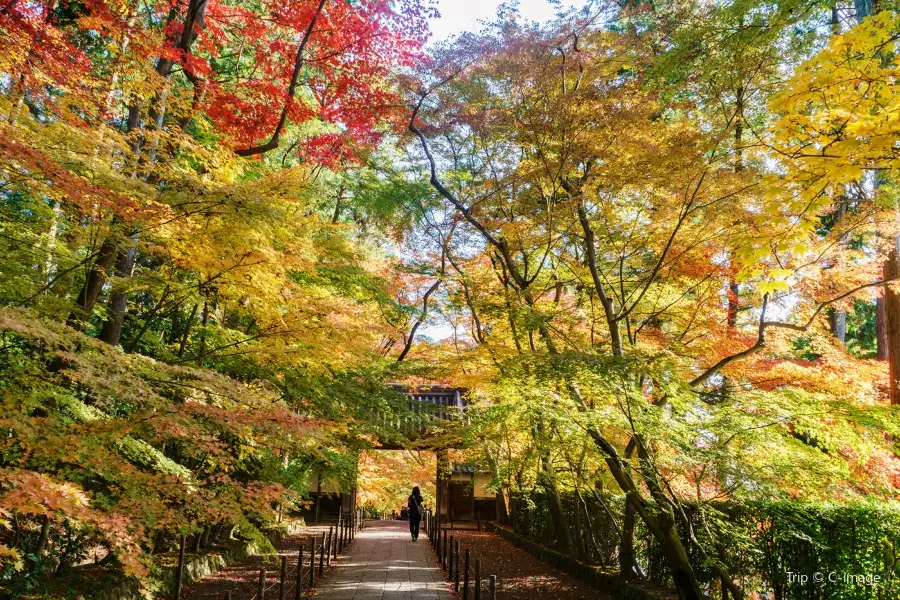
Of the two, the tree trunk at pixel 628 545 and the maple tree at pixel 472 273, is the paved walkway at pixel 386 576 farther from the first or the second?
the tree trunk at pixel 628 545

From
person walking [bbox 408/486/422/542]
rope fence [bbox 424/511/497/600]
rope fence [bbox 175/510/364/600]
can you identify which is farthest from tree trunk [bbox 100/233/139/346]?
person walking [bbox 408/486/422/542]

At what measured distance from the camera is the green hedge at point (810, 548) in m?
5.63

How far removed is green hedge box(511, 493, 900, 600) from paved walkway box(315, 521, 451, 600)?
418 cm

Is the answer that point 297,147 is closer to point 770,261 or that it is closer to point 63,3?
point 63,3

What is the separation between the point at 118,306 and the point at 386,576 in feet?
21.8

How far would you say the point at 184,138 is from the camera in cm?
738

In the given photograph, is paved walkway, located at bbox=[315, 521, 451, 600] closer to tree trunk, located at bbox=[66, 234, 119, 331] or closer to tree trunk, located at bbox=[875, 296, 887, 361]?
tree trunk, located at bbox=[66, 234, 119, 331]

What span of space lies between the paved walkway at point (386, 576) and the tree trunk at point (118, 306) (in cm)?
483

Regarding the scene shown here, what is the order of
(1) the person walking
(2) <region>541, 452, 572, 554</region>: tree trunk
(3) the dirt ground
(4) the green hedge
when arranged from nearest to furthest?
(4) the green hedge → (3) the dirt ground → (2) <region>541, 452, 572, 554</region>: tree trunk → (1) the person walking

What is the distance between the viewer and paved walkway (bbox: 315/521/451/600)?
338 inches

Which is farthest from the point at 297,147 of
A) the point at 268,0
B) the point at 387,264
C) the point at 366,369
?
the point at 366,369

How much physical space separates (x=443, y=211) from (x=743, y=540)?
8.83m

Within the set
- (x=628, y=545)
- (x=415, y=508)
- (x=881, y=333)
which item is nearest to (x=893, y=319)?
(x=881, y=333)

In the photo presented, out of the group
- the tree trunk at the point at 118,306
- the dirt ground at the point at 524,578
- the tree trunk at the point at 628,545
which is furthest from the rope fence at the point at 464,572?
the tree trunk at the point at 118,306
